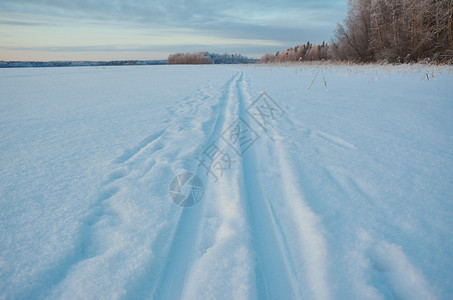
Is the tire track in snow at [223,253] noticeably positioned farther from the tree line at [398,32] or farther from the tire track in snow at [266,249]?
the tree line at [398,32]

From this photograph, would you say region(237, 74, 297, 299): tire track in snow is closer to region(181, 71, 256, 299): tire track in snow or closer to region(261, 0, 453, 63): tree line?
region(181, 71, 256, 299): tire track in snow

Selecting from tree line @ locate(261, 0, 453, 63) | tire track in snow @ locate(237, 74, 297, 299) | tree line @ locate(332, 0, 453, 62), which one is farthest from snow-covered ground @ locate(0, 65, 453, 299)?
tree line @ locate(261, 0, 453, 63)

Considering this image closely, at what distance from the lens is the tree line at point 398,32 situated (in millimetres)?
11898

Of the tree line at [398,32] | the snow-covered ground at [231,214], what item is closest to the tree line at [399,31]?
the tree line at [398,32]

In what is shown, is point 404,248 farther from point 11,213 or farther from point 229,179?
point 11,213

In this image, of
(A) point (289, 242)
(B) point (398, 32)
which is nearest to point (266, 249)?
(A) point (289, 242)

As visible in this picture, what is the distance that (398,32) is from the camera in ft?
49.2

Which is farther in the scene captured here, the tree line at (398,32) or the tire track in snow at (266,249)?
the tree line at (398,32)

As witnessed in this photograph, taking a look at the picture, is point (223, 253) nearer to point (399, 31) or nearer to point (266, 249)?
point (266, 249)

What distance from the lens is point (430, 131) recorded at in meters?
2.49

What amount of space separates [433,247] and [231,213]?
1014 mm

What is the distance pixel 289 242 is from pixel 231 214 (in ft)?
1.22

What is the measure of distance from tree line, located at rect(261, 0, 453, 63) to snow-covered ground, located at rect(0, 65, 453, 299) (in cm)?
1290

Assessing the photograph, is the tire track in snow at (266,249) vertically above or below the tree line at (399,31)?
below
